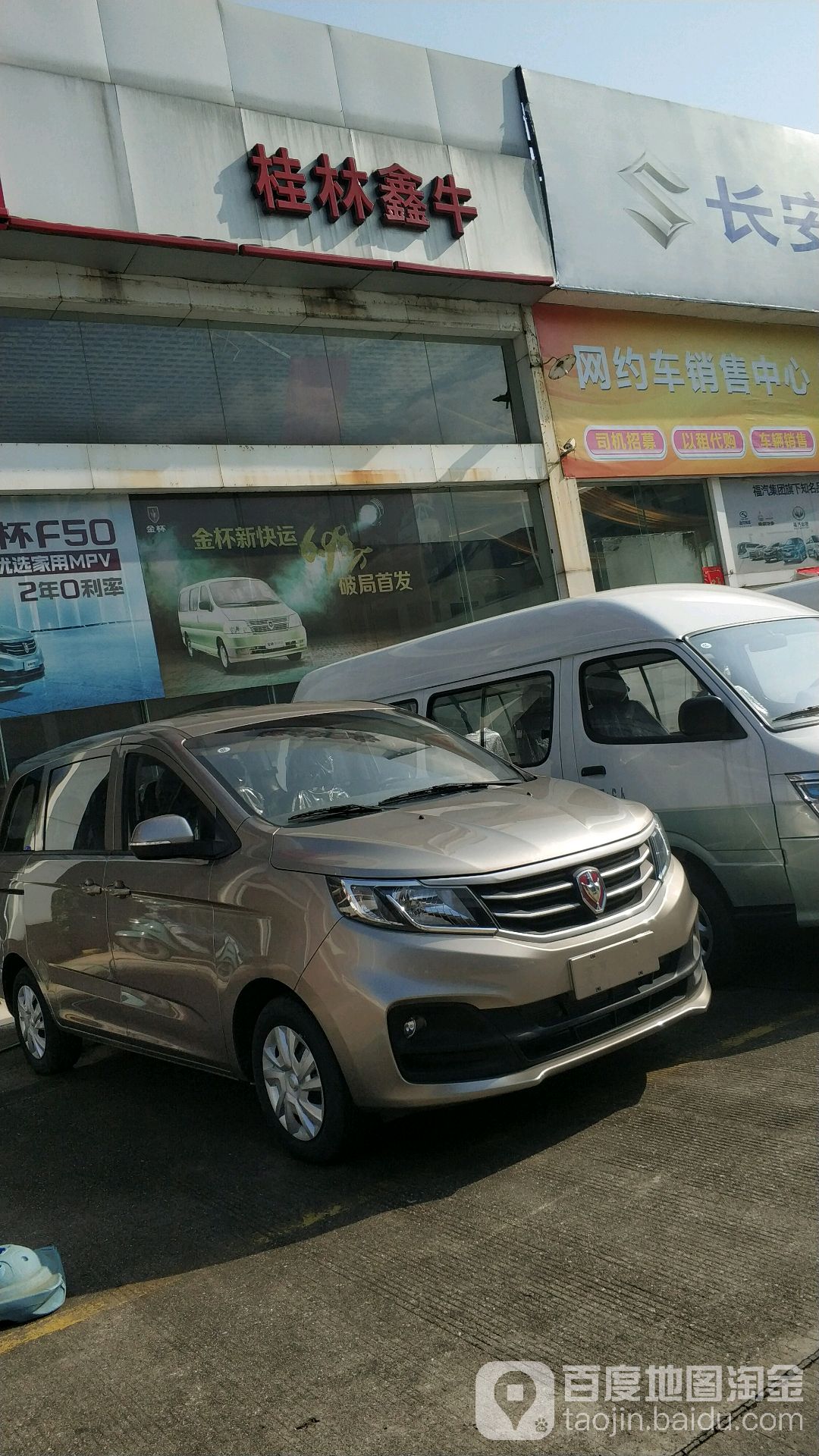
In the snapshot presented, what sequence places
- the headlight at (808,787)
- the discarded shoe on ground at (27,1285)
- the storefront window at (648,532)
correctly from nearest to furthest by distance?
the discarded shoe on ground at (27,1285) → the headlight at (808,787) → the storefront window at (648,532)

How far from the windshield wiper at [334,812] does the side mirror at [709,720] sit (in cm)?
195

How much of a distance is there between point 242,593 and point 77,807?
9.19 meters

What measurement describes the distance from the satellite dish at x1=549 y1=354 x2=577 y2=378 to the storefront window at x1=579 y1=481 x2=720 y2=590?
1653 millimetres

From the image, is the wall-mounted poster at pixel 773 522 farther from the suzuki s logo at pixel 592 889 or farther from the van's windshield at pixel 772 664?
the suzuki s logo at pixel 592 889

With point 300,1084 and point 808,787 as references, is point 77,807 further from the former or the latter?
point 808,787

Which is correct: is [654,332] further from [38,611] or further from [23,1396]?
[23,1396]

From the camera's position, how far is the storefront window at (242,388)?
46.2ft

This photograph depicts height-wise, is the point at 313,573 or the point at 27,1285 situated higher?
the point at 313,573

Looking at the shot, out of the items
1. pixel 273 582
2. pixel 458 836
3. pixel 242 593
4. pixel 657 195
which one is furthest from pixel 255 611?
pixel 458 836

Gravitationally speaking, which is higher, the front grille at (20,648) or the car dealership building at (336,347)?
the car dealership building at (336,347)

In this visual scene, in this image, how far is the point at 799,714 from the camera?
606 cm

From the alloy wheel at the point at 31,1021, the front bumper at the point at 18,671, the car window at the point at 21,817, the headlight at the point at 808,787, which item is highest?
the front bumper at the point at 18,671

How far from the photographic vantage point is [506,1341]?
2.97 metres

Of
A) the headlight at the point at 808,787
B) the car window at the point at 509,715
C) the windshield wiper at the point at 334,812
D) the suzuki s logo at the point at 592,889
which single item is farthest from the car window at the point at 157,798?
the headlight at the point at 808,787
